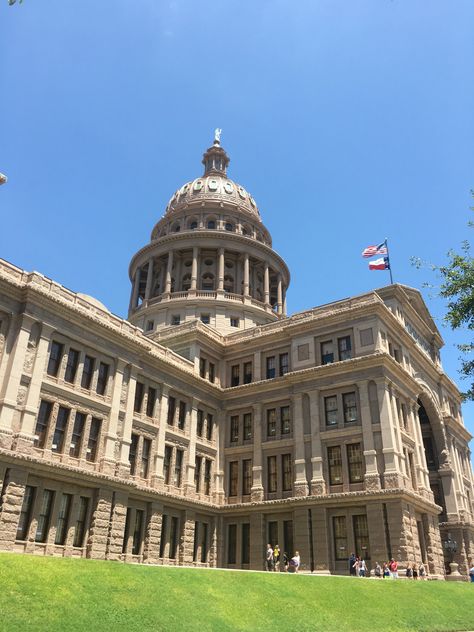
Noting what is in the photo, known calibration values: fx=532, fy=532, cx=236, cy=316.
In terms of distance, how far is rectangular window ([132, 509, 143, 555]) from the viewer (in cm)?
3616

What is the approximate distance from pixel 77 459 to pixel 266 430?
1744 cm

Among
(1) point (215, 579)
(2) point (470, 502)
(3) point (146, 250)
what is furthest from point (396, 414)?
(3) point (146, 250)

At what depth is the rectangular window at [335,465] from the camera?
39.7 meters

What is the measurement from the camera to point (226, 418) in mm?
48438

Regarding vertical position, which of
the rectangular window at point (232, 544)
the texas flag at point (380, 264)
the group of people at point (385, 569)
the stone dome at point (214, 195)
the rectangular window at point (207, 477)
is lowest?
the group of people at point (385, 569)

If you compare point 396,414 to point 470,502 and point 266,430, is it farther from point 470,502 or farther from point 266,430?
point 470,502

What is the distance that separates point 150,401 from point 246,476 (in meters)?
10.9

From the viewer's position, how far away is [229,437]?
47438 mm

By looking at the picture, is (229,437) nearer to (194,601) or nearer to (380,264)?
(380,264)

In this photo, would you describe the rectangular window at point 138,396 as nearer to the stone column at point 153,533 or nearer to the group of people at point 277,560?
the stone column at point 153,533

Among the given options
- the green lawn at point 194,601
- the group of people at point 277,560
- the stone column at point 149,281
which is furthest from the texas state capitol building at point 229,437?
the stone column at point 149,281

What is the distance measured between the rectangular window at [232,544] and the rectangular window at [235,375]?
1253cm

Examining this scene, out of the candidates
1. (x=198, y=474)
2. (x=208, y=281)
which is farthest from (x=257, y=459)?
(x=208, y=281)

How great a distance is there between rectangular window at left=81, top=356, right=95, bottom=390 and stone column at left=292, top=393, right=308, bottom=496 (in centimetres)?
1682
